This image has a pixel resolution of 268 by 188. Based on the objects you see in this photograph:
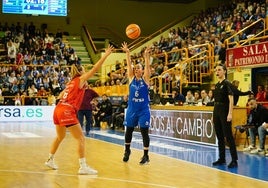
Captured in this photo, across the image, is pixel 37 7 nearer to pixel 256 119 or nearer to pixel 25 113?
pixel 25 113

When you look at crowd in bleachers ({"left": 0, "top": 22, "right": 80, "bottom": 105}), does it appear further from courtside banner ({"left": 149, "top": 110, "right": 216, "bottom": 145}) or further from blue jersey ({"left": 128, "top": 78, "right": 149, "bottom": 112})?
blue jersey ({"left": 128, "top": 78, "right": 149, "bottom": 112})

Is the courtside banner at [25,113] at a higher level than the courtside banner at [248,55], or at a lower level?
lower

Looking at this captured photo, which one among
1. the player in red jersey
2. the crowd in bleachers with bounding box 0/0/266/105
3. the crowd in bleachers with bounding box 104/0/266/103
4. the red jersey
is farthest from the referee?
the crowd in bleachers with bounding box 0/0/266/105

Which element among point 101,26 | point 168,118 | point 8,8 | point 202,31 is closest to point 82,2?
point 101,26

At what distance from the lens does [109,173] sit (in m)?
8.71

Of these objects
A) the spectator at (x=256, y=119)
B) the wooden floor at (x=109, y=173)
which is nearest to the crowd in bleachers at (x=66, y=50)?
the spectator at (x=256, y=119)

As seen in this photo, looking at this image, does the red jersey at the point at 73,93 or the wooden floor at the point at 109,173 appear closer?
the wooden floor at the point at 109,173

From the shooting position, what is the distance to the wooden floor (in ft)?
25.2

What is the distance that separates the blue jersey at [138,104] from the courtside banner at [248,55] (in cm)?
629

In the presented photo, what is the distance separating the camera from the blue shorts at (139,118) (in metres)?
9.73

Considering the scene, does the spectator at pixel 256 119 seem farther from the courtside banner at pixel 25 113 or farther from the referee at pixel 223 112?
the courtside banner at pixel 25 113

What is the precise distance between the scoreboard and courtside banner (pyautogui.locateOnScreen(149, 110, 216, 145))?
12744mm

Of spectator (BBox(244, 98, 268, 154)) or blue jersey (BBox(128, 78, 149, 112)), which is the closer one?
blue jersey (BBox(128, 78, 149, 112))

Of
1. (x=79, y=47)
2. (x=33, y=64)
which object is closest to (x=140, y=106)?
(x=33, y=64)
